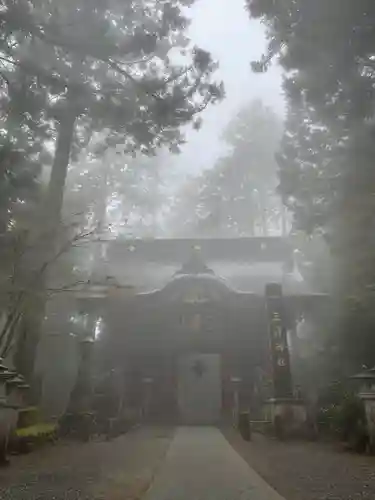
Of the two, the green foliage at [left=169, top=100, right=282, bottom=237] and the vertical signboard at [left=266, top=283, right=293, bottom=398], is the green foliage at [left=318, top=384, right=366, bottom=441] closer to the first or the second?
the vertical signboard at [left=266, top=283, right=293, bottom=398]

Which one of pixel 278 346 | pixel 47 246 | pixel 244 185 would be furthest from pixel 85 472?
pixel 244 185

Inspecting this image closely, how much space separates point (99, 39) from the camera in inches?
274

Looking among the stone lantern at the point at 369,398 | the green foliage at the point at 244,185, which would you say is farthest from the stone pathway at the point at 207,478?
the green foliage at the point at 244,185

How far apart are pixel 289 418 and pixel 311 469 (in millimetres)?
4276

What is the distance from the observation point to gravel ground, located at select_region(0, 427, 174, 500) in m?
4.98

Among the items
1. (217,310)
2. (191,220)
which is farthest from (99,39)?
(191,220)

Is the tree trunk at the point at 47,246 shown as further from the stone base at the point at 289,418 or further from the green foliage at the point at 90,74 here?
the stone base at the point at 289,418

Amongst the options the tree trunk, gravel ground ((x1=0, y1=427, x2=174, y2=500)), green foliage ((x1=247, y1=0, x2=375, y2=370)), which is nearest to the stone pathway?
gravel ground ((x1=0, y1=427, x2=174, y2=500))

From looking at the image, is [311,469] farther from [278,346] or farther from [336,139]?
[336,139]

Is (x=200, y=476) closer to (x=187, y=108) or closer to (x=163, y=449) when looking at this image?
(x=163, y=449)

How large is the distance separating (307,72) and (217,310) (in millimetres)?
9388

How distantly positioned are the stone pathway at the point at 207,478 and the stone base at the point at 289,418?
2053mm

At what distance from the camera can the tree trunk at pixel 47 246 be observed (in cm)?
1014

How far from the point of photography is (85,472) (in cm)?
634
